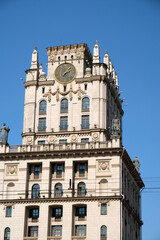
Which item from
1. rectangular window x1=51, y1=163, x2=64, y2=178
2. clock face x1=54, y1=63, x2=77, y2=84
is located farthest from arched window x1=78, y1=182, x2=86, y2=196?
clock face x1=54, y1=63, x2=77, y2=84

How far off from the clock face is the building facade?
0.58 ft

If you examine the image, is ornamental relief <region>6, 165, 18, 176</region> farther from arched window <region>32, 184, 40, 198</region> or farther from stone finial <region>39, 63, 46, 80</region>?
stone finial <region>39, 63, 46, 80</region>

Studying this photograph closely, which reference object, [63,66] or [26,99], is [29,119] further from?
[63,66]

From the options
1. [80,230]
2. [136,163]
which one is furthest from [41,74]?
[80,230]

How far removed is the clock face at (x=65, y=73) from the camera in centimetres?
9831

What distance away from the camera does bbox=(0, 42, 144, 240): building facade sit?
270 feet

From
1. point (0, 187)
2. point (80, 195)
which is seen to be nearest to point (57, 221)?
point (80, 195)

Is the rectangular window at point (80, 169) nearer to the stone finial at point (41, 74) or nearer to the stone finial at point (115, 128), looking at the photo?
the stone finial at point (115, 128)

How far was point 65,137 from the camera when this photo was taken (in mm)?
93312

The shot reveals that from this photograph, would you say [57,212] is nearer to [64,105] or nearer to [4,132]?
[4,132]

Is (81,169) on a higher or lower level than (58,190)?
higher

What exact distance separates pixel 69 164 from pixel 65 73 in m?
21.4

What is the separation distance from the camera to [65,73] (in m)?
99.0

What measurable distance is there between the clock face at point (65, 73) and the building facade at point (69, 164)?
0.18 meters
